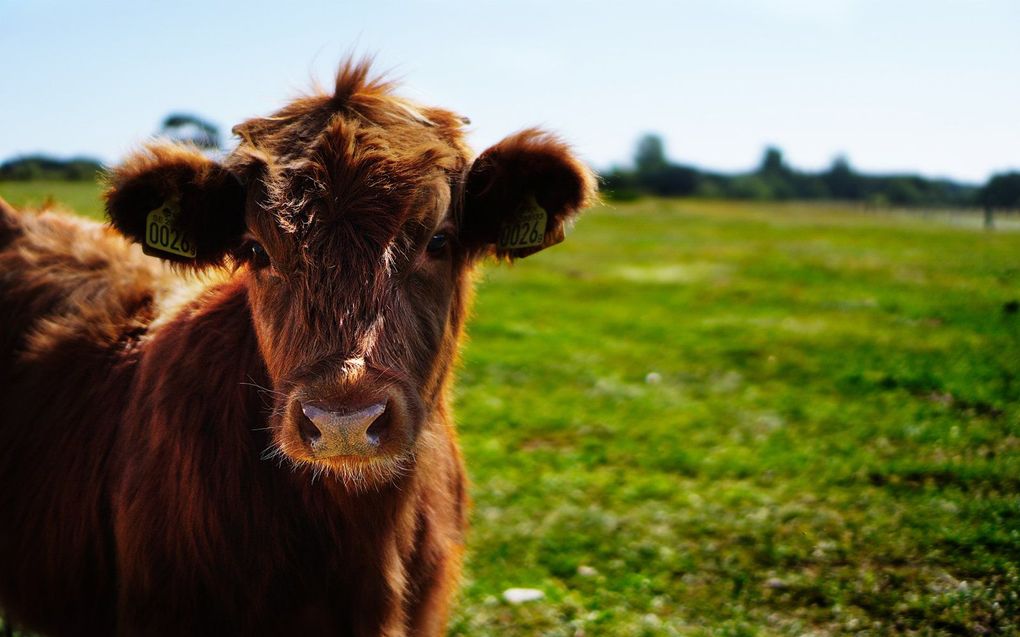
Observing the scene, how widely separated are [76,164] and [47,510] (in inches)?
162

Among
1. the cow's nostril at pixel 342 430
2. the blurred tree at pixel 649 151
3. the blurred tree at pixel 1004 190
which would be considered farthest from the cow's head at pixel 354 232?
the blurred tree at pixel 649 151

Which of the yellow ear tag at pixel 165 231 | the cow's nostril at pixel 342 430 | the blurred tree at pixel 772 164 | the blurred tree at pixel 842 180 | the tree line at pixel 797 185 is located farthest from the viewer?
the blurred tree at pixel 772 164

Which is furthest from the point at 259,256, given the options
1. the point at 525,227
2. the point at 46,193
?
the point at 46,193

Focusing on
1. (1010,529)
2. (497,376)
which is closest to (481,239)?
(1010,529)

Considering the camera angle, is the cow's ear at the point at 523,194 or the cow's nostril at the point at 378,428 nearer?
the cow's nostril at the point at 378,428

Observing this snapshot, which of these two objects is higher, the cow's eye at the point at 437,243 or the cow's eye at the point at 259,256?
the cow's eye at the point at 437,243

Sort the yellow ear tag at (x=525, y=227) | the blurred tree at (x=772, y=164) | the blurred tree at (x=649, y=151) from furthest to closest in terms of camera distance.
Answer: the blurred tree at (x=649, y=151) < the blurred tree at (x=772, y=164) < the yellow ear tag at (x=525, y=227)

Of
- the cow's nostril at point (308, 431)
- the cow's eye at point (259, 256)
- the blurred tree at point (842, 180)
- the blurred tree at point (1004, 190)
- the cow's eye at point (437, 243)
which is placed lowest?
the cow's nostril at point (308, 431)

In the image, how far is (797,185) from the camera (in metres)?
74.1

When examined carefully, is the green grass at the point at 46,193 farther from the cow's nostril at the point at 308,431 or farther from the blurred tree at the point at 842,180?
the blurred tree at the point at 842,180

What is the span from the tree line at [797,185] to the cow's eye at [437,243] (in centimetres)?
1931

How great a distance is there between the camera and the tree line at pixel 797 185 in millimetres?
23562

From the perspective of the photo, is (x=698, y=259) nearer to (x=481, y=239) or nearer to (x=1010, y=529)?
(x=1010, y=529)

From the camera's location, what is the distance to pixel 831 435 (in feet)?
24.1
